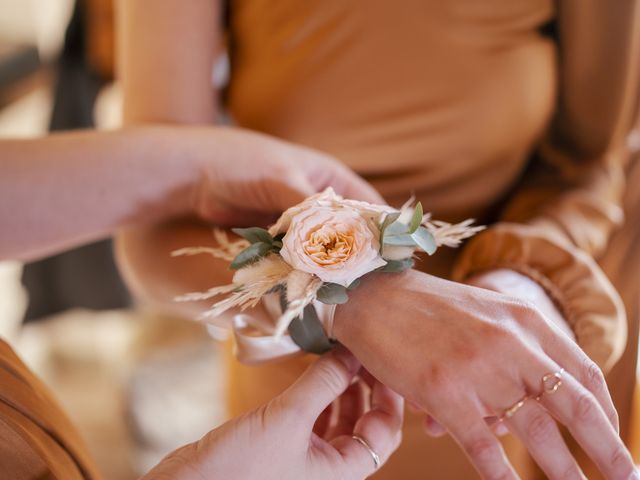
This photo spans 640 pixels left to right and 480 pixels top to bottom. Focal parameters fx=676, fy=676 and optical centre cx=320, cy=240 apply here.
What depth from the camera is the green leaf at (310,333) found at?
0.65 m

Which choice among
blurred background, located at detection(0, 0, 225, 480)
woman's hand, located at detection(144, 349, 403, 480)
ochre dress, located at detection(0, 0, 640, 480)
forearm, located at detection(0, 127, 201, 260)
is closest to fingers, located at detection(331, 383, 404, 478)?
woman's hand, located at detection(144, 349, 403, 480)

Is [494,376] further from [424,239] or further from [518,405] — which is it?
[424,239]

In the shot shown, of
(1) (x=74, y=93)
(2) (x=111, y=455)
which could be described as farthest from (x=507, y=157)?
(2) (x=111, y=455)

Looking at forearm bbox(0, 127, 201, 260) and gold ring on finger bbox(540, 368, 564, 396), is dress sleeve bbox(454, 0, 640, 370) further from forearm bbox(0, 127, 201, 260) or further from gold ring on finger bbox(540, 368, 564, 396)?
forearm bbox(0, 127, 201, 260)

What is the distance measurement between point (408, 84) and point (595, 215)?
307 mm

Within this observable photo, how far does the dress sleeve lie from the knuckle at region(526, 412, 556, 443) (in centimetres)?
18

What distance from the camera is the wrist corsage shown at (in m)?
0.57

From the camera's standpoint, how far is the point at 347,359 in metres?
0.65

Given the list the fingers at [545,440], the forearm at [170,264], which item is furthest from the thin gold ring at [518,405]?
the forearm at [170,264]

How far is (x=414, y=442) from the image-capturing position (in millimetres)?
893

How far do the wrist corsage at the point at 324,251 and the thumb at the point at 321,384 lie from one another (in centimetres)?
5

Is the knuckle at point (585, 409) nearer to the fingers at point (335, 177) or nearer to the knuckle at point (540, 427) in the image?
the knuckle at point (540, 427)

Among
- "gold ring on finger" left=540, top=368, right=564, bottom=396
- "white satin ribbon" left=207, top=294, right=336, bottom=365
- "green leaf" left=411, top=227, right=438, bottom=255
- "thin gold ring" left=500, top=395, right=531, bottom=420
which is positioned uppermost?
"green leaf" left=411, top=227, right=438, bottom=255

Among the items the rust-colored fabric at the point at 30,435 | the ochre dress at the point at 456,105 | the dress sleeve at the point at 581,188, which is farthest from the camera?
the ochre dress at the point at 456,105
